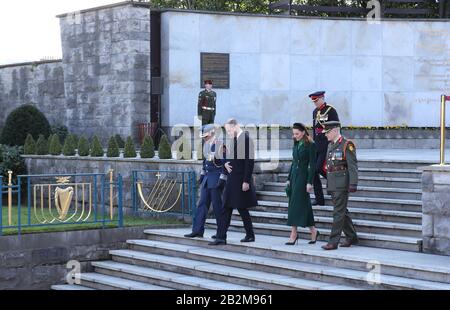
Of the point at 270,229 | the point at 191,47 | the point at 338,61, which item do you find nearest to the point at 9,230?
the point at 270,229

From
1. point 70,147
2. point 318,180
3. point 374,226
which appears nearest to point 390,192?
point 318,180

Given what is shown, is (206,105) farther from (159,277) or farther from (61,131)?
(61,131)

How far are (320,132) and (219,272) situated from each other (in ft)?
10.2

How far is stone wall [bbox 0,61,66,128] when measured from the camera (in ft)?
80.2

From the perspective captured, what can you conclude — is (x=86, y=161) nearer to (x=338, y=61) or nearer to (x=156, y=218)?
(x=156, y=218)

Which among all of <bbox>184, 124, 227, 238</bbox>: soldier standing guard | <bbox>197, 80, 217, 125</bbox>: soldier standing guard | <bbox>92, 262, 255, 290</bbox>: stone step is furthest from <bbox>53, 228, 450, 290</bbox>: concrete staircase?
<bbox>197, 80, 217, 125</bbox>: soldier standing guard

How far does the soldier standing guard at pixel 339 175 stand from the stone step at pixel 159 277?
1.46m

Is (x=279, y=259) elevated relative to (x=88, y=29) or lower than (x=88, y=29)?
lower

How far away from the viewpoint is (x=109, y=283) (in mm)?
12367

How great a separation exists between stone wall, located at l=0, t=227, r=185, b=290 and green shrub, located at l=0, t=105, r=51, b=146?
8.16 metres

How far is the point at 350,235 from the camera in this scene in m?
11.7

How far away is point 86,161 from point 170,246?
5647mm

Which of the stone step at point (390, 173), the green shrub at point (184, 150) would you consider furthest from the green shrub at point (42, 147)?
the stone step at point (390, 173)

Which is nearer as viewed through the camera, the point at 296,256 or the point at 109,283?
the point at 296,256
